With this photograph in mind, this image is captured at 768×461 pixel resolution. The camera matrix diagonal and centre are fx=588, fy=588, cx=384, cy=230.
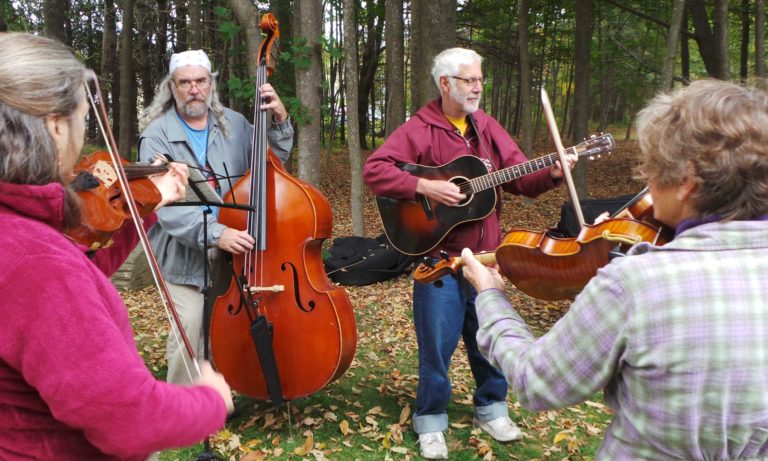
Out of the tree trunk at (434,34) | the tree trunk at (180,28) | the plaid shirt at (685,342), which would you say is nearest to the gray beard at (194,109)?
the plaid shirt at (685,342)

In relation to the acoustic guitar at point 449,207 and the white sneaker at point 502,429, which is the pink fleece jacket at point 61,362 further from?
the white sneaker at point 502,429

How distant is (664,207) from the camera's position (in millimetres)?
1510

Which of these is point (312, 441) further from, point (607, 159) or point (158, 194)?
point (607, 159)

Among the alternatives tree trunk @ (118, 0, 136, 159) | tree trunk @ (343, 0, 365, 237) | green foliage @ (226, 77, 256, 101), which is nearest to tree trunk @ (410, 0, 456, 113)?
tree trunk @ (343, 0, 365, 237)

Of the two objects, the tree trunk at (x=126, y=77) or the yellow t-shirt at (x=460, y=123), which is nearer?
the yellow t-shirt at (x=460, y=123)

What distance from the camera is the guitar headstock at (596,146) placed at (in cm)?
307

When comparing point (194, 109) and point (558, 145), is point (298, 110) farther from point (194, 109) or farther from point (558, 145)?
point (558, 145)

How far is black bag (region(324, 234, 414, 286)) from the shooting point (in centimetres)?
728

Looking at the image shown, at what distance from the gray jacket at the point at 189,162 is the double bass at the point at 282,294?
233mm

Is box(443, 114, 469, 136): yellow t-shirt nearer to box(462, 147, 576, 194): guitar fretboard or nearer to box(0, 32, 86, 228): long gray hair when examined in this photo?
box(462, 147, 576, 194): guitar fretboard

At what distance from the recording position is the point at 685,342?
133cm

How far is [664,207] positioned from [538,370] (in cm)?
53

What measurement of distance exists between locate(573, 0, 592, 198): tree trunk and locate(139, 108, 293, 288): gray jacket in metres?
Result: 7.85

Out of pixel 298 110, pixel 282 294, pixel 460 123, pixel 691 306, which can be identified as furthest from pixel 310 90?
pixel 691 306
